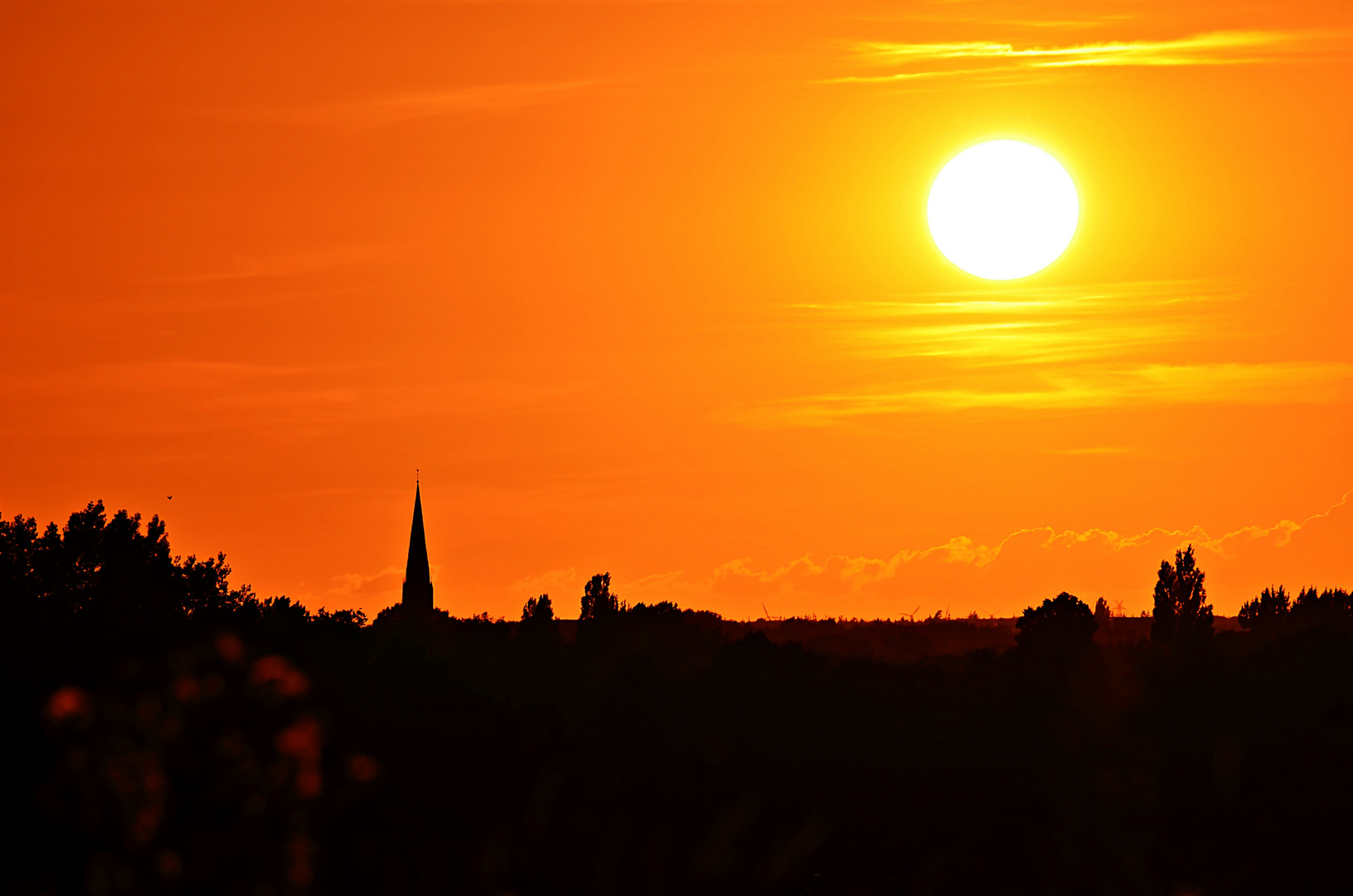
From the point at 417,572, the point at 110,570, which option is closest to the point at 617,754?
the point at 110,570

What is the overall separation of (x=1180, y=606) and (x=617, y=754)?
197ft

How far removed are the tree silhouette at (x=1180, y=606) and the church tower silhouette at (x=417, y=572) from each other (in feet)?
183

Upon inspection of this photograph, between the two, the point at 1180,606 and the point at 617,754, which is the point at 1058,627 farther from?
the point at 617,754

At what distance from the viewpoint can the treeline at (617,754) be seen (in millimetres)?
34094

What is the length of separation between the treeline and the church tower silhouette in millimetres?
22661

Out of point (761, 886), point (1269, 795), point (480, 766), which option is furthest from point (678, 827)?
point (1269, 795)

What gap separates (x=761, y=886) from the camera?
154 feet

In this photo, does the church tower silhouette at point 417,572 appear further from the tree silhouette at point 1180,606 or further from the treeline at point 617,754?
the tree silhouette at point 1180,606

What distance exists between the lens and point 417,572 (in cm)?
13912

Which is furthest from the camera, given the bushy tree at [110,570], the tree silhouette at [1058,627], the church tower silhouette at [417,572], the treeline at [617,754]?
the church tower silhouette at [417,572]

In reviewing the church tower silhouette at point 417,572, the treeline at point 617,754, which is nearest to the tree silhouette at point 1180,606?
the treeline at point 617,754

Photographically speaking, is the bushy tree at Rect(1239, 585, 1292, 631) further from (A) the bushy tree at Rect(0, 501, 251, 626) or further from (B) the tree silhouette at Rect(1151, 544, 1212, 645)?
(A) the bushy tree at Rect(0, 501, 251, 626)

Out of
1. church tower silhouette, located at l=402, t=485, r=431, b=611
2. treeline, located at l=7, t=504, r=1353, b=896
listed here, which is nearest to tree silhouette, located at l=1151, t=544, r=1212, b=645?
treeline, located at l=7, t=504, r=1353, b=896

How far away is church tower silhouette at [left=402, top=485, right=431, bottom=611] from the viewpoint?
136m
